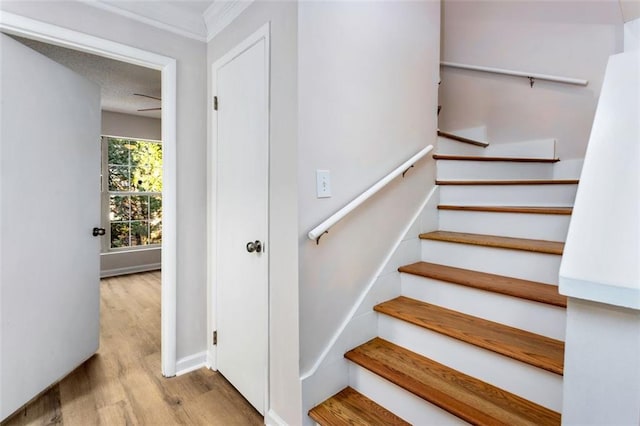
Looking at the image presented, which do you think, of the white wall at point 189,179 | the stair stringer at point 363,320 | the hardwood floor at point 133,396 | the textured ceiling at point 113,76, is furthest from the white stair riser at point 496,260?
the textured ceiling at point 113,76

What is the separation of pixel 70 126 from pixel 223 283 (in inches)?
56.3

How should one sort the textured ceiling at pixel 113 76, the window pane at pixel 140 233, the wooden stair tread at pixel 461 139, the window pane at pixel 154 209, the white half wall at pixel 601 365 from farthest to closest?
the window pane at pixel 154 209 < the window pane at pixel 140 233 < the textured ceiling at pixel 113 76 < the wooden stair tread at pixel 461 139 < the white half wall at pixel 601 365

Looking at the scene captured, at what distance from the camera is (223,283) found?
80.7 inches

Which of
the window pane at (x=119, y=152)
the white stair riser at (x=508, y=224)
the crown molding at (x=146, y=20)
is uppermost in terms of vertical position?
the crown molding at (x=146, y=20)

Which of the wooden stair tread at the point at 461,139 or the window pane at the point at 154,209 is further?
the window pane at the point at 154,209

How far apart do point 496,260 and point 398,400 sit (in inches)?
35.3

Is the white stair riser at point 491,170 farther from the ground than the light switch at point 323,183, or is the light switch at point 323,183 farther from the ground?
the white stair riser at point 491,170

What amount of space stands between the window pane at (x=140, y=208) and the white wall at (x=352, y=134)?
179 inches

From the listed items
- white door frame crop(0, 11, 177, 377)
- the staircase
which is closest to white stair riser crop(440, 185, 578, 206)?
the staircase

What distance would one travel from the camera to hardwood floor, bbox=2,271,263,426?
1687 mm

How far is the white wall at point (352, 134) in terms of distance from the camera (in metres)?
1.42

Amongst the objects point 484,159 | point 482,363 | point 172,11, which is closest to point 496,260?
point 482,363

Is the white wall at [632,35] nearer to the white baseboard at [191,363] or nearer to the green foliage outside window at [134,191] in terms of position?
the white baseboard at [191,363]

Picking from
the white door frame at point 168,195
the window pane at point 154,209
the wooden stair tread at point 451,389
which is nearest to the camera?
the wooden stair tread at point 451,389
